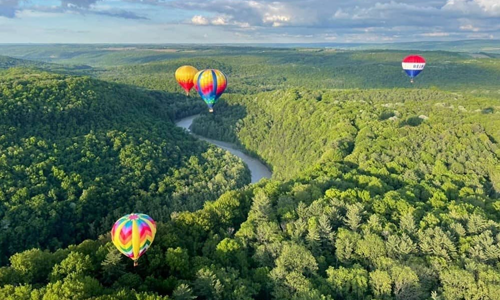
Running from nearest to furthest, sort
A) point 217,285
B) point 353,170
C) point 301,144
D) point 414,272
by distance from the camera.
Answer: point 217,285
point 414,272
point 353,170
point 301,144

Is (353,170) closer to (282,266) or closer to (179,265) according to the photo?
(282,266)

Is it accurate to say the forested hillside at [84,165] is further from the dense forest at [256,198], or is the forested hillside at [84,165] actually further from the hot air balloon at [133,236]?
the hot air balloon at [133,236]

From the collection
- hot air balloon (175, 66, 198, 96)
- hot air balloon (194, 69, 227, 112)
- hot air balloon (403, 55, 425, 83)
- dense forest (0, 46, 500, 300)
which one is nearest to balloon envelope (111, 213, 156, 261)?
dense forest (0, 46, 500, 300)

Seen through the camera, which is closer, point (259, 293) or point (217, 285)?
point (217, 285)

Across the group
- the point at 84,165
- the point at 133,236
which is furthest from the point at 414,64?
the point at 133,236

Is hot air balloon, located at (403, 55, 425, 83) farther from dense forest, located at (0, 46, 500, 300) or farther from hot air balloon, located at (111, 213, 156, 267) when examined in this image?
hot air balloon, located at (111, 213, 156, 267)

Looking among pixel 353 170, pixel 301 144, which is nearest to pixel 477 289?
pixel 353 170

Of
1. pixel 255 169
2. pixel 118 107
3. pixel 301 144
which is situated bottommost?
pixel 255 169
